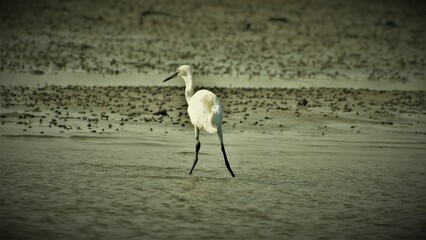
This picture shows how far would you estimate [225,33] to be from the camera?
33.9 meters

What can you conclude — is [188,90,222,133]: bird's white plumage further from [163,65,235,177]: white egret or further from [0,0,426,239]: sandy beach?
[0,0,426,239]: sandy beach

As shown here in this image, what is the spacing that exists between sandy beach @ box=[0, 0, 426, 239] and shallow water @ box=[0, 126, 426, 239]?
0.02 m

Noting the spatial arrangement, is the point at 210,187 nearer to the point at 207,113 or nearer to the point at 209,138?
the point at 207,113

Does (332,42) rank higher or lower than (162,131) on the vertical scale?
higher

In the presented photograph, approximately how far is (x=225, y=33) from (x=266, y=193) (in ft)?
82.5

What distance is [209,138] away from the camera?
1343cm

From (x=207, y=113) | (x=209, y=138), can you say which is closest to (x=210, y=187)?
(x=207, y=113)

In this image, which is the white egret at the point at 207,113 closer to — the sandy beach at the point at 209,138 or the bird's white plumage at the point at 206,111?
the bird's white plumage at the point at 206,111

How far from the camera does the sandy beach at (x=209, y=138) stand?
7.91 m

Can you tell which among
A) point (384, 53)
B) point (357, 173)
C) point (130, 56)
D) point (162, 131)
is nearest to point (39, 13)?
point (130, 56)

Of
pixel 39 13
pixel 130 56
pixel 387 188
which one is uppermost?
pixel 39 13

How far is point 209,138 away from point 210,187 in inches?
155

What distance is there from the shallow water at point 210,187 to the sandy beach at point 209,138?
0.08 ft

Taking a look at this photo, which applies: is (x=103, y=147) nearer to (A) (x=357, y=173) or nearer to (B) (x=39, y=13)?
(A) (x=357, y=173)
